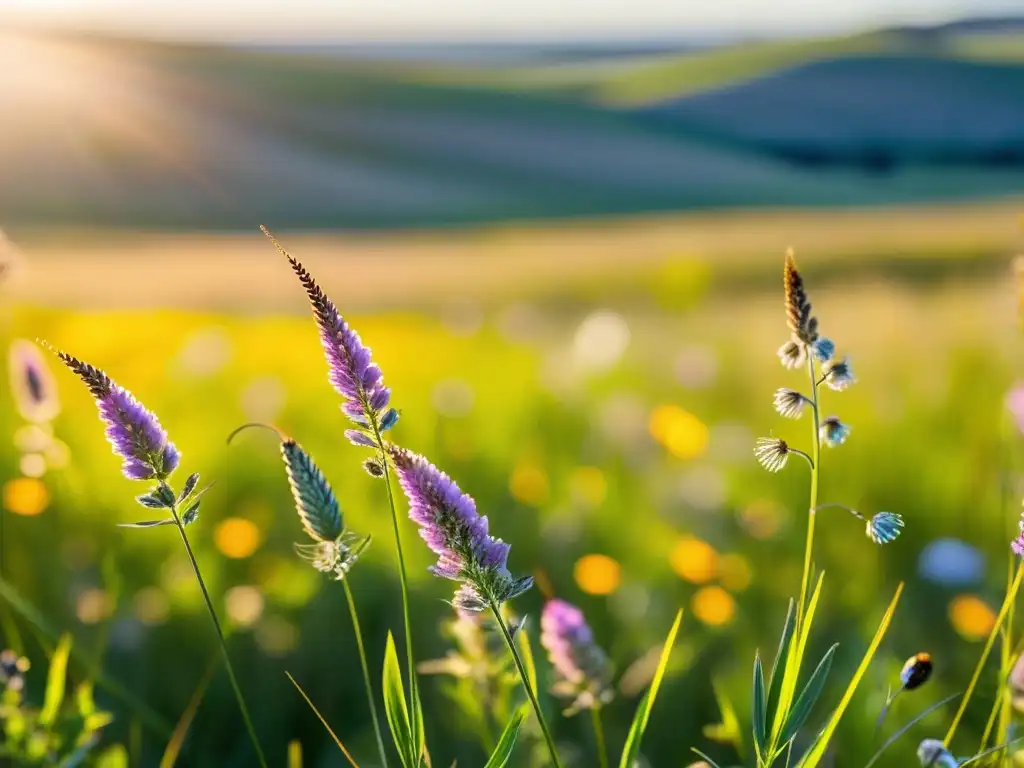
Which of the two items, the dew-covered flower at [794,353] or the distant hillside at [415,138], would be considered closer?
the dew-covered flower at [794,353]

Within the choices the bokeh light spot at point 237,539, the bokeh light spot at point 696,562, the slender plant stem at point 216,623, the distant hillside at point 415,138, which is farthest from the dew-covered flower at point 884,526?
the distant hillside at point 415,138

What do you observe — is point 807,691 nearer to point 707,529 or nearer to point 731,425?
point 707,529

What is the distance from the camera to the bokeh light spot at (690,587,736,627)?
2.06 meters

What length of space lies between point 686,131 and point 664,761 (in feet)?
101

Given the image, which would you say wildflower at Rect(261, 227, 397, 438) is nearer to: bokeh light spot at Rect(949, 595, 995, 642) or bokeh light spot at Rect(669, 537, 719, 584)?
bokeh light spot at Rect(669, 537, 719, 584)

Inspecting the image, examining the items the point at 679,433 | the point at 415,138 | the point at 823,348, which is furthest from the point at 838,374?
the point at 415,138

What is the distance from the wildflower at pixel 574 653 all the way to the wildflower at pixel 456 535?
1.16 feet

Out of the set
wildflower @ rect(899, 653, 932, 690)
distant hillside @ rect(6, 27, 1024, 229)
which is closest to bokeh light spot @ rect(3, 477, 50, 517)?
wildflower @ rect(899, 653, 932, 690)

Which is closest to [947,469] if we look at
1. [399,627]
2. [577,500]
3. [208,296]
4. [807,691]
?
[577,500]

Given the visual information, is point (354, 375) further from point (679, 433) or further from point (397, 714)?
point (679, 433)

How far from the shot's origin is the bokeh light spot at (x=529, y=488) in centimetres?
260

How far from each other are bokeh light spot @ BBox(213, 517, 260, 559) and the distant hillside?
15.3 m

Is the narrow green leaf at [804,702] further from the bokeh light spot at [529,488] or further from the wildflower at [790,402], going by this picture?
the bokeh light spot at [529,488]

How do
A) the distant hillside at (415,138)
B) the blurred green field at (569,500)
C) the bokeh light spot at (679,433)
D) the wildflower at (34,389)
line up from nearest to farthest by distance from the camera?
the wildflower at (34,389) → the blurred green field at (569,500) → the bokeh light spot at (679,433) → the distant hillside at (415,138)
